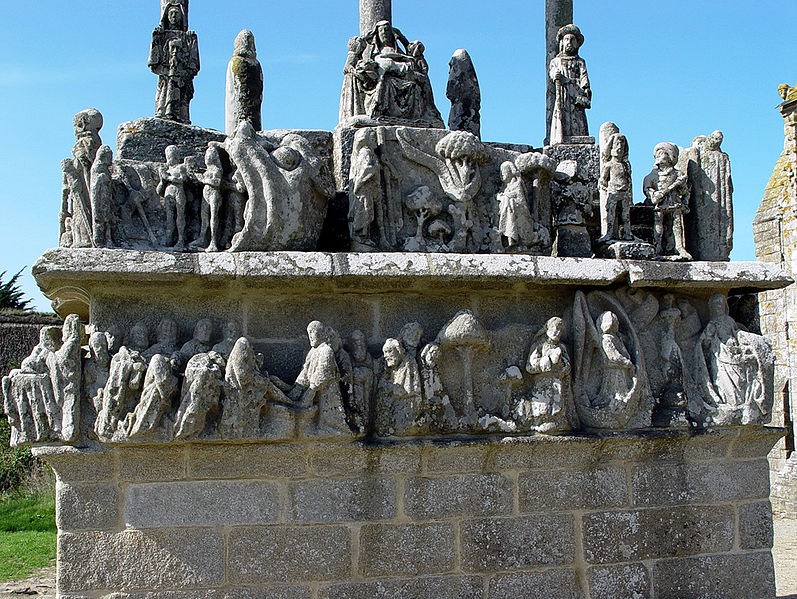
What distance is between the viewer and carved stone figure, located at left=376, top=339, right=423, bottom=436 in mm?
4613

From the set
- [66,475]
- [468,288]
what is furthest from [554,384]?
[66,475]

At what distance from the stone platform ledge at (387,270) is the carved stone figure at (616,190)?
442mm

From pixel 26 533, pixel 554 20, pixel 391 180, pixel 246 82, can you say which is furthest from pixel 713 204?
pixel 26 533

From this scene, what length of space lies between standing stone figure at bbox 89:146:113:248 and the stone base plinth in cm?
115

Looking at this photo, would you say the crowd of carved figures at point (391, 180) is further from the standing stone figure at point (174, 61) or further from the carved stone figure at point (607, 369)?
the carved stone figure at point (607, 369)

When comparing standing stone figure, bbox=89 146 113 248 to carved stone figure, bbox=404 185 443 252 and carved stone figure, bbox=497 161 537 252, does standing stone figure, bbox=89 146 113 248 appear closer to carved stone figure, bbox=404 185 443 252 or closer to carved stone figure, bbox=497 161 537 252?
carved stone figure, bbox=404 185 443 252

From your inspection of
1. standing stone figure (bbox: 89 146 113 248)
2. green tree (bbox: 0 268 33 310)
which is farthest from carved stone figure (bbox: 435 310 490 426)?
green tree (bbox: 0 268 33 310)

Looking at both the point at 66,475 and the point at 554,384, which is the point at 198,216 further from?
the point at 554,384

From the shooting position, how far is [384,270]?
4.54 metres

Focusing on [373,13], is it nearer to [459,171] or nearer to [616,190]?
[459,171]

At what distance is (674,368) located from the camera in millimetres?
5113

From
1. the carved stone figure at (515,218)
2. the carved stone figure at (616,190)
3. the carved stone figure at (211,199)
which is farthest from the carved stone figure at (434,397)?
the carved stone figure at (616,190)

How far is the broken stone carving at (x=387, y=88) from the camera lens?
207 inches

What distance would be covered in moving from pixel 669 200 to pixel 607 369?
4.28ft
